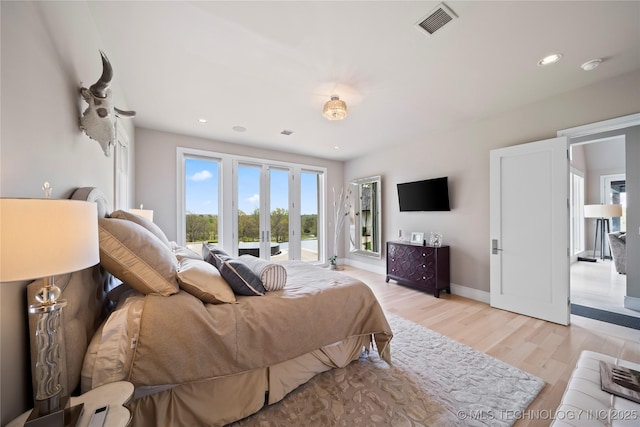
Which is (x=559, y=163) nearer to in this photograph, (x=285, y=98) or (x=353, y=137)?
(x=353, y=137)

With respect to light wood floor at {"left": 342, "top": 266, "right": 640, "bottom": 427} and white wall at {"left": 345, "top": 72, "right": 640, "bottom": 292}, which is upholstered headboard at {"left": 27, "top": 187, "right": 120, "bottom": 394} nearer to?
light wood floor at {"left": 342, "top": 266, "right": 640, "bottom": 427}

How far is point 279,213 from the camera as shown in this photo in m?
5.39

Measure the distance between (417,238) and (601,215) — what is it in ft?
17.1

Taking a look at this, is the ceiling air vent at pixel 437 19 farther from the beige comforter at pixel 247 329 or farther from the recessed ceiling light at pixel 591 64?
the beige comforter at pixel 247 329

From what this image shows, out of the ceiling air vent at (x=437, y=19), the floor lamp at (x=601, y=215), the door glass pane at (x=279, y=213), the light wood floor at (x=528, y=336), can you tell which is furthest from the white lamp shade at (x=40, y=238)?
the floor lamp at (x=601, y=215)

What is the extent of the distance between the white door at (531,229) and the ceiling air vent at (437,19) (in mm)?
2150

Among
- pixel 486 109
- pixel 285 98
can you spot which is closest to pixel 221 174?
pixel 285 98

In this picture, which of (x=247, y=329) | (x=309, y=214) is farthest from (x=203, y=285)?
(x=309, y=214)

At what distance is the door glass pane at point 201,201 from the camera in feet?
14.5

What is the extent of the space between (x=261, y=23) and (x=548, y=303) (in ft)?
13.6

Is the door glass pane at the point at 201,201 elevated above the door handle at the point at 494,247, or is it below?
above

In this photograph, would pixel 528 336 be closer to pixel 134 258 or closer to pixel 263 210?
pixel 134 258

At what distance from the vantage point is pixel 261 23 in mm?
1846

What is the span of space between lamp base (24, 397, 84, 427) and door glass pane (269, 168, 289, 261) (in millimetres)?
4335
